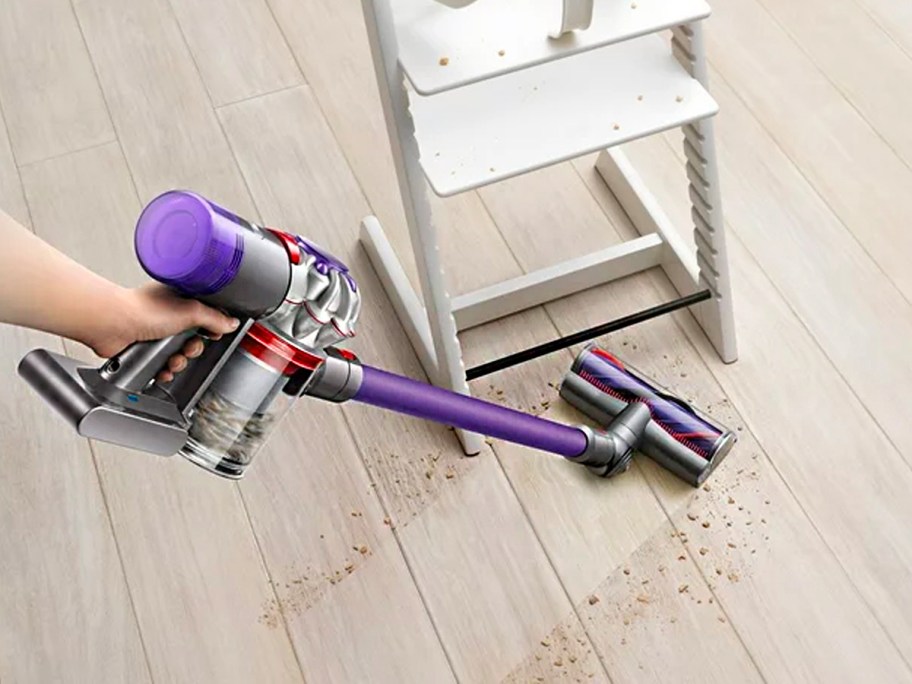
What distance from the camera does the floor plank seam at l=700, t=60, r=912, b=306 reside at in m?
1.78

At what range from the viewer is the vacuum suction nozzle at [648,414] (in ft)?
5.17

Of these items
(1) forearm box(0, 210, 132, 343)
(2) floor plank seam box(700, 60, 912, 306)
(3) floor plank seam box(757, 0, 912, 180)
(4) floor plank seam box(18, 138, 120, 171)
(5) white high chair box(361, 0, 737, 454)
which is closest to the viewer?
(1) forearm box(0, 210, 132, 343)

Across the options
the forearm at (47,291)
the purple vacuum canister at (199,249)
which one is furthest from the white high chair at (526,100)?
the forearm at (47,291)

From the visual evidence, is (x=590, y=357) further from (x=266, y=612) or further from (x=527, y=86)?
(x=266, y=612)

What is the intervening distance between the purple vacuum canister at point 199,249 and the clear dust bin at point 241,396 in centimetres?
7

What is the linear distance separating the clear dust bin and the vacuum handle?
0.07 meters

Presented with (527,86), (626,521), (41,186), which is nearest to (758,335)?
(626,521)

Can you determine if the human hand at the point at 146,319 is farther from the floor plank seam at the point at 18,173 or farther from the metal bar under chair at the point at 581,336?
the floor plank seam at the point at 18,173

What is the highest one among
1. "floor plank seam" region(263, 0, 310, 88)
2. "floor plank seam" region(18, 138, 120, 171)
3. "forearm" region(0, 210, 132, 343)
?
"forearm" region(0, 210, 132, 343)

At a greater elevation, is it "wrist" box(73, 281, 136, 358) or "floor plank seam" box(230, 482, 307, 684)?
"wrist" box(73, 281, 136, 358)

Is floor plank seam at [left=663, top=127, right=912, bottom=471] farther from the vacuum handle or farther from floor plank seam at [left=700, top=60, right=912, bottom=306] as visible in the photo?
the vacuum handle

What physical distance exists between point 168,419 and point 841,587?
3.08 ft

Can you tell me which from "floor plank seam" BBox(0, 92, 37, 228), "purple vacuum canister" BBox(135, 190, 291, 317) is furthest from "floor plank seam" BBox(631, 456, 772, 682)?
"floor plank seam" BBox(0, 92, 37, 228)

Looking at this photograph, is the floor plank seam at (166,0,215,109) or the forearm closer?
the forearm
